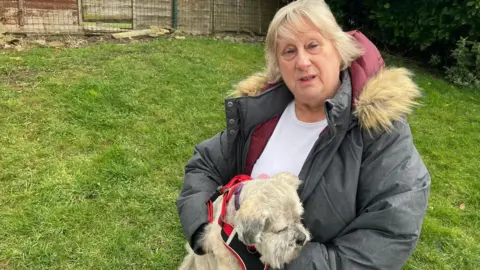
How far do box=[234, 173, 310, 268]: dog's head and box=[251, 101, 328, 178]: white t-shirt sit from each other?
0.64 ft

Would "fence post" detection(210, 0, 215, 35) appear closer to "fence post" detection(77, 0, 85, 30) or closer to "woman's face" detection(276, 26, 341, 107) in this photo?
"fence post" detection(77, 0, 85, 30)

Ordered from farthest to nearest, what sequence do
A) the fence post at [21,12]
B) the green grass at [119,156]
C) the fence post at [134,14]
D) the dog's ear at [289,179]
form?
the fence post at [134,14], the fence post at [21,12], the green grass at [119,156], the dog's ear at [289,179]

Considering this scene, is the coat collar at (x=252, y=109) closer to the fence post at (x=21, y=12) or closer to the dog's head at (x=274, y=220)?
the dog's head at (x=274, y=220)

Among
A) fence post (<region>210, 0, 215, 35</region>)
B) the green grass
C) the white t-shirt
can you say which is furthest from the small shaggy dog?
fence post (<region>210, 0, 215, 35</region>)

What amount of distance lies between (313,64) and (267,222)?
1.03 m

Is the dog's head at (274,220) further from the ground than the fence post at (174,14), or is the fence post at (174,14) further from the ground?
the fence post at (174,14)

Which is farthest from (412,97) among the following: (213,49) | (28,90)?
(213,49)

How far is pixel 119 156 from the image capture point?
16.6ft

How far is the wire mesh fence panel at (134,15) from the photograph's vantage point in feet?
30.6

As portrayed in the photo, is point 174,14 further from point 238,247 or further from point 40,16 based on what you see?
point 238,247

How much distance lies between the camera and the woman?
Answer: 2.24m

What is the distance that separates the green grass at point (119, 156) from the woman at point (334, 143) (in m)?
1.47

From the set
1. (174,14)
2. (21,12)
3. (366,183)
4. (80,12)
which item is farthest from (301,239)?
(174,14)

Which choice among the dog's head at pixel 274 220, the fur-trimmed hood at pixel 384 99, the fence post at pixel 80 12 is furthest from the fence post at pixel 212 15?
the dog's head at pixel 274 220
